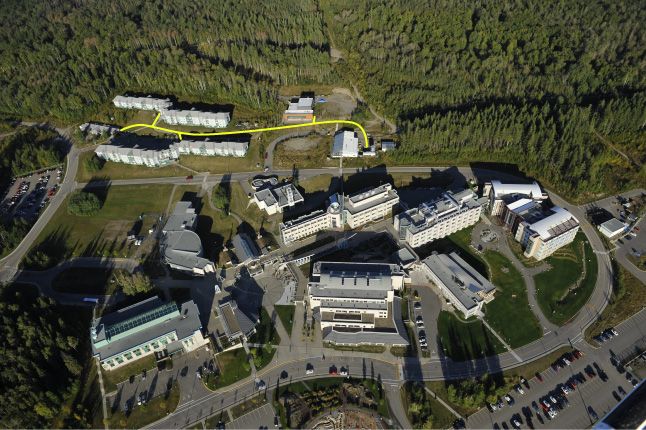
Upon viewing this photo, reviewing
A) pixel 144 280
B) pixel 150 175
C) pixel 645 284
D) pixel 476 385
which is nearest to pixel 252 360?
pixel 144 280

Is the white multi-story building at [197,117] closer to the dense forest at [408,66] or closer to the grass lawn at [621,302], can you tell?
the dense forest at [408,66]

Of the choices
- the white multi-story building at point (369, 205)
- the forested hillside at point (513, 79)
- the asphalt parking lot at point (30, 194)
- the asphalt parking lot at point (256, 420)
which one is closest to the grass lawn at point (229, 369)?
the asphalt parking lot at point (256, 420)

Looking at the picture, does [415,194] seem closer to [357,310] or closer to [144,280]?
[357,310]

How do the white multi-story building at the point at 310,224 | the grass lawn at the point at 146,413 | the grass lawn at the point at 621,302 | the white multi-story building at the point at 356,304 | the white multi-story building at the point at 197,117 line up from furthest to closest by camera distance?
the white multi-story building at the point at 197,117 < the white multi-story building at the point at 310,224 < the grass lawn at the point at 621,302 < the white multi-story building at the point at 356,304 < the grass lawn at the point at 146,413

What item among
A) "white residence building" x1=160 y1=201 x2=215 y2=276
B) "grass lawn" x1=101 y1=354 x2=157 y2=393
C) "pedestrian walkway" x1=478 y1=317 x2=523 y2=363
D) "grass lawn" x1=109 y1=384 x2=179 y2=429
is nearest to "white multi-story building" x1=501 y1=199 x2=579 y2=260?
"pedestrian walkway" x1=478 y1=317 x2=523 y2=363

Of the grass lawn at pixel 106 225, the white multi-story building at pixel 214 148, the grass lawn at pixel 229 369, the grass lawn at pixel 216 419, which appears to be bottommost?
the grass lawn at pixel 216 419

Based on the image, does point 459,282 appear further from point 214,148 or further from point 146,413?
point 214,148

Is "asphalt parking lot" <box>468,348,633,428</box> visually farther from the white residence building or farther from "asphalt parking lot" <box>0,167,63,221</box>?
"asphalt parking lot" <box>0,167,63,221</box>

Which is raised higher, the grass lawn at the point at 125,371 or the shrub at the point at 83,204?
the shrub at the point at 83,204
